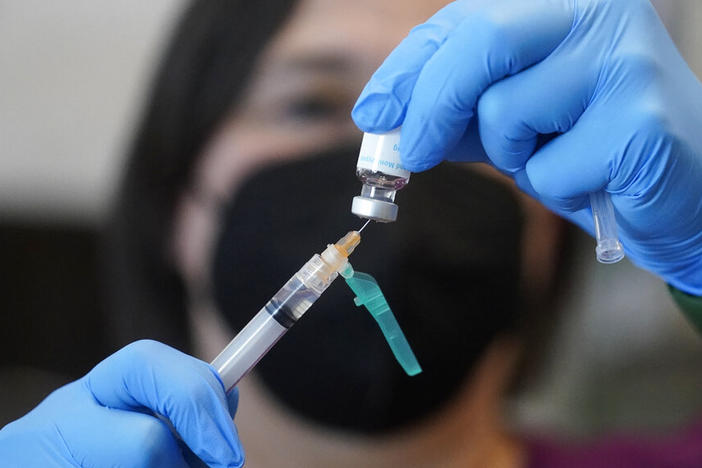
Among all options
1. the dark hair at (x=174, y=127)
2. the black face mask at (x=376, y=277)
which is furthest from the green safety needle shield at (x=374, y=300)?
the dark hair at (x=174, y=127)

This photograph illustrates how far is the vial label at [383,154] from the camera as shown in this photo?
823 mm

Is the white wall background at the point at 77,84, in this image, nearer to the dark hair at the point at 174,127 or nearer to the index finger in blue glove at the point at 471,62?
the dark hair at the point at 174,127

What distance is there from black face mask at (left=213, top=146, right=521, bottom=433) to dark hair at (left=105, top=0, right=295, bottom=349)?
0.52 ft

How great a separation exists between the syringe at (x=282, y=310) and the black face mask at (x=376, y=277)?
0.47 metres

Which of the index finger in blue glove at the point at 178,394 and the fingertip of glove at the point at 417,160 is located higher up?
the fingertip of glove at the point at 417,160

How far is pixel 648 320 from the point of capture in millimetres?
1361

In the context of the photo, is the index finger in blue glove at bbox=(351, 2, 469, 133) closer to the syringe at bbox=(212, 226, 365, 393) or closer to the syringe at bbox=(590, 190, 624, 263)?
the syringe at bbox=(212, 226, 365, 393)

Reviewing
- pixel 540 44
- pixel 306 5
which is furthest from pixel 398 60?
pixel 306 5

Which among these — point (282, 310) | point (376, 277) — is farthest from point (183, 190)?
point (282, 310)

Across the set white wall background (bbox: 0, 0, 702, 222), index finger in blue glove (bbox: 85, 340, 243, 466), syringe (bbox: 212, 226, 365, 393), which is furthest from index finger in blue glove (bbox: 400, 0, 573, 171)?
white wall background (bbox: 0, 0, 702, 222)

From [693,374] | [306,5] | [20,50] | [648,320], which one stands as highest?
[20,50]

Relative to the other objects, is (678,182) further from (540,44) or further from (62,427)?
(62,427)

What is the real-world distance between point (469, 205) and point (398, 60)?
0.56 meters

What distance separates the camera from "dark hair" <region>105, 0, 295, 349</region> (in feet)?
4.36
